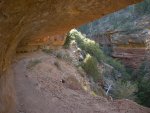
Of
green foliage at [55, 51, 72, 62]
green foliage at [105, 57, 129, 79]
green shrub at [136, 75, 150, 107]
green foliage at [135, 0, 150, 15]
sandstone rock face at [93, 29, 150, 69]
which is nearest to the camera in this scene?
green foliage at [55, 51, 72, 62]

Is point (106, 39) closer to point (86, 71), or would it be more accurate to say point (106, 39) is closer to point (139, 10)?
point (139, 10)

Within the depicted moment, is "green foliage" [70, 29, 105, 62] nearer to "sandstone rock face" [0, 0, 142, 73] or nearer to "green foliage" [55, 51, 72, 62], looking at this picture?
"green foliage" [55, 51, 72, 62]

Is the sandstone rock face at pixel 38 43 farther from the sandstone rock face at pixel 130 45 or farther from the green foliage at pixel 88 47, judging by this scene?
the sandstone rock face at pixel 130 45

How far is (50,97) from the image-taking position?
10.6 m

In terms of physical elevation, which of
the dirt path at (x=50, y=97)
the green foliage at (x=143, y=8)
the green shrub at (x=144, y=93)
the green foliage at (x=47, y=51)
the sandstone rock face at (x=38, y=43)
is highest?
the green foliage at (x=143, y=8)

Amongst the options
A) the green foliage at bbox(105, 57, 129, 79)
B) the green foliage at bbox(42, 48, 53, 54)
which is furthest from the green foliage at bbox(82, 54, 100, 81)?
the green foliage at bbox(105, 57, 129, 79)

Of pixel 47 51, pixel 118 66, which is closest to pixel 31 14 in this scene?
pixel 47 51

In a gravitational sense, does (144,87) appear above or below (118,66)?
below

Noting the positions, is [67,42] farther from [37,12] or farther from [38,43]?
[37,12]

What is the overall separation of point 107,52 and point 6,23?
26819 mm

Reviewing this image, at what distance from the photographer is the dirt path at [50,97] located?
31.3 feet

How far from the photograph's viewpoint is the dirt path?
375 inches

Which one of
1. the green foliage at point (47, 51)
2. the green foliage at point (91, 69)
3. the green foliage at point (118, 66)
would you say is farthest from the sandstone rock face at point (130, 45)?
the green foliage at point (47, 51)

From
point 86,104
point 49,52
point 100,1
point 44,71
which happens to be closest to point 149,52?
point 49,52
